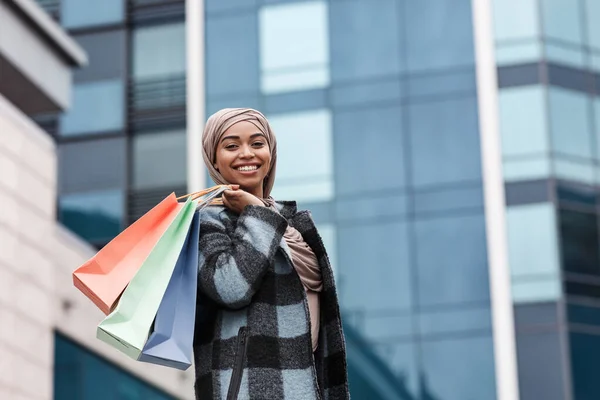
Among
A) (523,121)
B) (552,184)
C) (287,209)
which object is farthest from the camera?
(523,121)

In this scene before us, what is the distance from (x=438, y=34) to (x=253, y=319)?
23.9 meters

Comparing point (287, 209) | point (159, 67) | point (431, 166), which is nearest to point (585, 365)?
point (431, 166)

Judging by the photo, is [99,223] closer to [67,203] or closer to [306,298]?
[67,203]

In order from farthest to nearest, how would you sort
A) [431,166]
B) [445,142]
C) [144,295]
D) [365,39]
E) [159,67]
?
[159,67], [365,39], [445,142], [431,166], [144,295]

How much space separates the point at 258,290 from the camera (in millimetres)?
4098

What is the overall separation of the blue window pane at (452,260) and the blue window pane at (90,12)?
8.94 meters

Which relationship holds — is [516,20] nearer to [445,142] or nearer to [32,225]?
[445,142]

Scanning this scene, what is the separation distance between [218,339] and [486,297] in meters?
22.1

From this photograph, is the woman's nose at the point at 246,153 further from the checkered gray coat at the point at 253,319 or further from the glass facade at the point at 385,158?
the glass facade at the point at 385,158

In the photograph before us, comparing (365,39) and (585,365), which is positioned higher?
(365,39)

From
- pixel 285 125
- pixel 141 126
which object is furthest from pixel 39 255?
pixel 141 126

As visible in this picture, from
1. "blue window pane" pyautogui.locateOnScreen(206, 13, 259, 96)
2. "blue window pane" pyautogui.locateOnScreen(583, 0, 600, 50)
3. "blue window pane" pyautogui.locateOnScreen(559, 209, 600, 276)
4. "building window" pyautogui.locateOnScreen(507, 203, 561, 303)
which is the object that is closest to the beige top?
"building window" pyautogui.locateOnScreen(507, 203, 561, 303)

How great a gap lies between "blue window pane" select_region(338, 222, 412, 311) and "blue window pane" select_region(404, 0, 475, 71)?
132 inches

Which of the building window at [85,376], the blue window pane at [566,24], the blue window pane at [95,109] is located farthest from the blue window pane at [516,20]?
the building window at [85,376]
